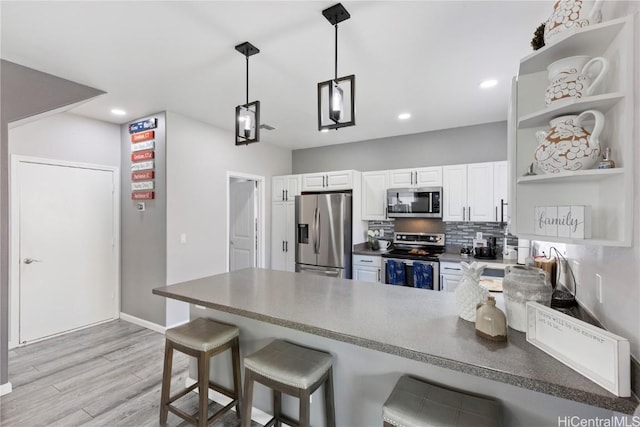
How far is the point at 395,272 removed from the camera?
12.6 feet

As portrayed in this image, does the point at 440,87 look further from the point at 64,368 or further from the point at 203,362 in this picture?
the point at 64,368

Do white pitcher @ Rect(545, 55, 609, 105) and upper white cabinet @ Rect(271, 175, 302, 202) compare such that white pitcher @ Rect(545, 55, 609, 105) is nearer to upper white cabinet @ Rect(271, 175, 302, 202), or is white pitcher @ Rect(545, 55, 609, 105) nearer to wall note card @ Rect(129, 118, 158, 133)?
wall note card @ Rect(129, 118, 158, 133)

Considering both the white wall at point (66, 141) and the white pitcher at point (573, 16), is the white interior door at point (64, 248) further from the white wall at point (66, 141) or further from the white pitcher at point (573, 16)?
the white pitcher at point (573, 16)

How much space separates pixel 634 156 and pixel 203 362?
2.17m

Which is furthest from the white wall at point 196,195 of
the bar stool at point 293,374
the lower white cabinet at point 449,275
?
the lower white cabinet at point 449,275

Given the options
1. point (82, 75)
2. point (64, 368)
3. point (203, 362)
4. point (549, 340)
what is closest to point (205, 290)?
point (203, 362)

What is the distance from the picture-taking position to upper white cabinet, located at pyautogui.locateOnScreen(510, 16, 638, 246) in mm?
892

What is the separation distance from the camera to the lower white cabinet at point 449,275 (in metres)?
3.50

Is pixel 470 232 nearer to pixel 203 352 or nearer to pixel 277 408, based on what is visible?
pixel 277 408

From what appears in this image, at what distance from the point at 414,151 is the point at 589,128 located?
136 inches

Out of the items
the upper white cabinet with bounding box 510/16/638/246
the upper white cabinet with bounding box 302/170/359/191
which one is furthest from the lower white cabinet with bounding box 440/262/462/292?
the upper white cabinet with bounding box 510/16/638/246

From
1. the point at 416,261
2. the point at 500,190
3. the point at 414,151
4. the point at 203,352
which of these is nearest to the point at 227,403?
the point at 203,352

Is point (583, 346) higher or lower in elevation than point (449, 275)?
higher

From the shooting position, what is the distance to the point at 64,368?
2.73 meters
